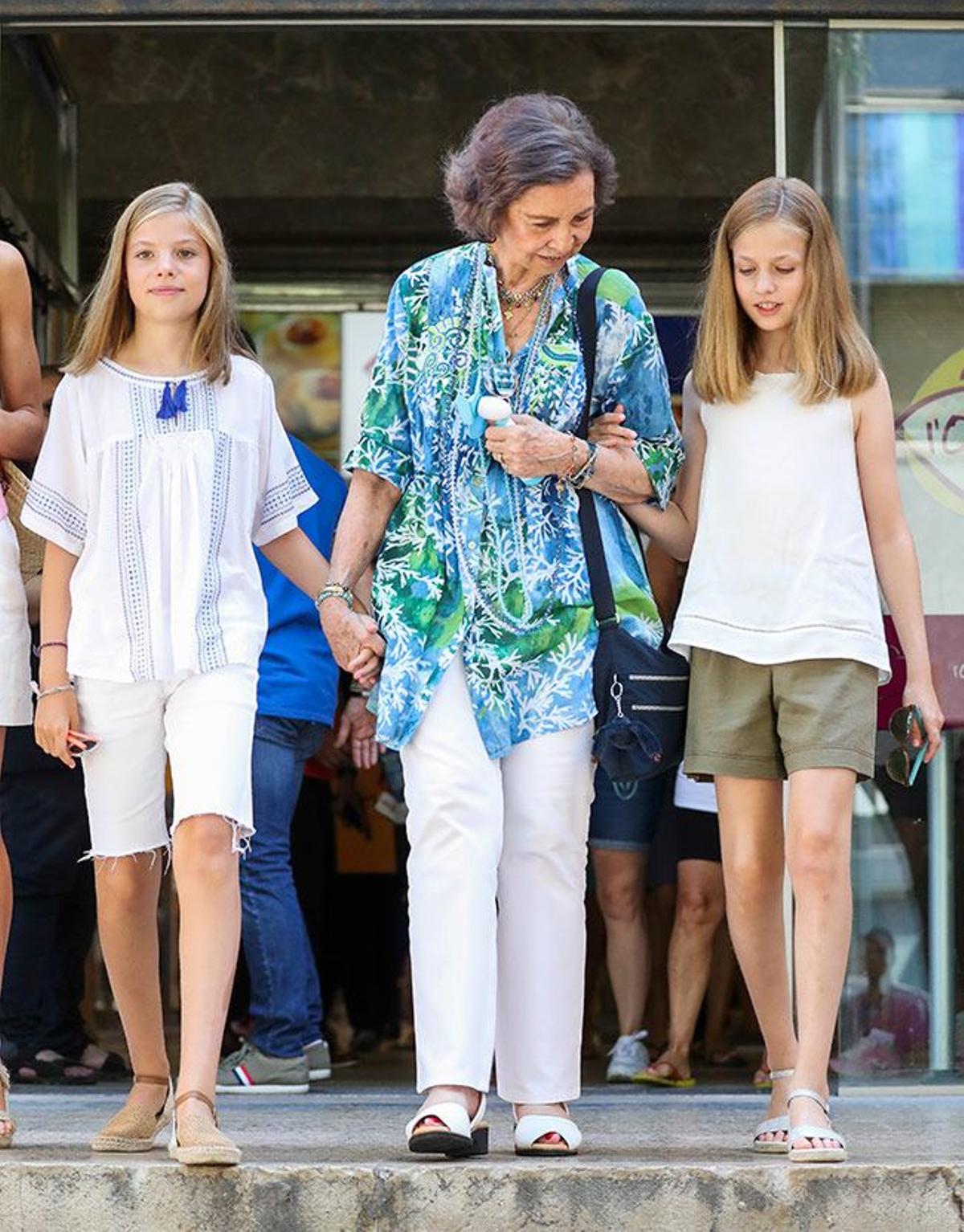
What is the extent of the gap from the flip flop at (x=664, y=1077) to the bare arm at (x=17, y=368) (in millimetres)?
2697

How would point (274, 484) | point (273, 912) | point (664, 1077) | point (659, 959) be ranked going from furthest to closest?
point (659, 959) → point (664, 1077) → point (273, 912) → point (274, 484)

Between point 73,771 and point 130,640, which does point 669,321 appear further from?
point 130,640

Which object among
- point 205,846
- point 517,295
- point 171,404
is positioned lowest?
point 205,846

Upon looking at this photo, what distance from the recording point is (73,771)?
6.27m

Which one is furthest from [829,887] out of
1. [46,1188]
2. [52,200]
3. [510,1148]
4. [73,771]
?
[52,200]

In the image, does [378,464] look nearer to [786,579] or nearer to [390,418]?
[390,418]

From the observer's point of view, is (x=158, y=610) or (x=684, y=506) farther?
(x=684, y=506)

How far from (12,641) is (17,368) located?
24.1 inches

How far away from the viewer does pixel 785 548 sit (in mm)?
4410

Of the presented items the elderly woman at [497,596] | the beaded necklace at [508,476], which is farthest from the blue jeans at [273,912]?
the beaded necklace at [508,476]

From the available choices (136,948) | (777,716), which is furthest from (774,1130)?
(136,948)

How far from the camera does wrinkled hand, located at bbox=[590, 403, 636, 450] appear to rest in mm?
4457

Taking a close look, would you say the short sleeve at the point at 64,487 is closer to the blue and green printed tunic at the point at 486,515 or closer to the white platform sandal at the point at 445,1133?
the blue and green printed tunic at the point at 486,515

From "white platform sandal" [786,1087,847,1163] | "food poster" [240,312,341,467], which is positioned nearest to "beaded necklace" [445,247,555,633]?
"white platform sandal" [786,1087,847,1163]
